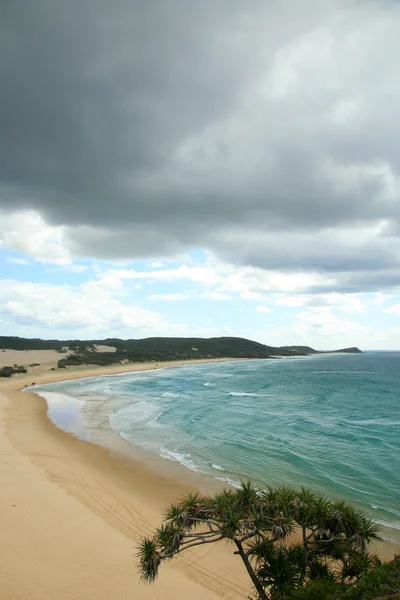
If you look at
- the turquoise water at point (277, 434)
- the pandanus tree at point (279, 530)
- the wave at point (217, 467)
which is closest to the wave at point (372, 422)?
the turquoise water at point (277, 434)

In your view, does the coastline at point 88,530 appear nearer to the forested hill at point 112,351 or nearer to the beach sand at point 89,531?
the beach sand at point 89,531

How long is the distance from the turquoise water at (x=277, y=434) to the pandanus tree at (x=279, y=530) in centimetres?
819

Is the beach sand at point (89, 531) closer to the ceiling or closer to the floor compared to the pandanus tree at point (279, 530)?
closer to the floor

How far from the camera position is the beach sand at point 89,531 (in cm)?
952

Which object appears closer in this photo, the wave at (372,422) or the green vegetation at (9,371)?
the wave at (372,422)

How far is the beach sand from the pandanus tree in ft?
10.8

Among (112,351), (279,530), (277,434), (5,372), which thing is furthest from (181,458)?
(112,351)

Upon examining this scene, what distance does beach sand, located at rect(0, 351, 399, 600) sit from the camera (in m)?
9.52

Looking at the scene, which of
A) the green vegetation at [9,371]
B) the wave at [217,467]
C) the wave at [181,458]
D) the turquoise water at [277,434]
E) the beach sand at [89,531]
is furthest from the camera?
the green vegetation at [9,371]

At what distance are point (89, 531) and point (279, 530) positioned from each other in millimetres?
8095

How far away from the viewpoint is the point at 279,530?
6.68 m

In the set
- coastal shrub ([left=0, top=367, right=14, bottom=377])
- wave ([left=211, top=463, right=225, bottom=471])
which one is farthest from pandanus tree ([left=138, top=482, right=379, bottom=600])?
coastal shrub ([left=0, top=367, right=14, bottom=377])

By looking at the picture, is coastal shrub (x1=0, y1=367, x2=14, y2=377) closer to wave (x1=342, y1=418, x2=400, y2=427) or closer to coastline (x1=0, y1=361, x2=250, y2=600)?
coastline (x1=0, y1=361, x2=250, y2=600)

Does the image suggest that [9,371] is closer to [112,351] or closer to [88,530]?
[88,530]
